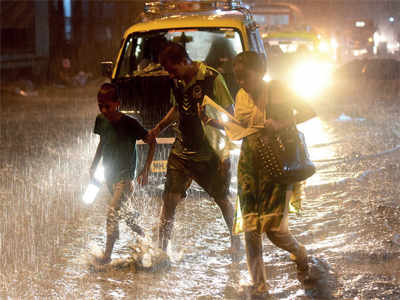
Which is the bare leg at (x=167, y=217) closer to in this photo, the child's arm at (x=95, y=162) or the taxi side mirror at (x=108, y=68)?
the child's arm at (x=95, y=162)


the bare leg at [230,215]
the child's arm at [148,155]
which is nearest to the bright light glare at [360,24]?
Answer: the bare leg at [230,215]

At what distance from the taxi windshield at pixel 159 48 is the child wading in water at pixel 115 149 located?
373cm

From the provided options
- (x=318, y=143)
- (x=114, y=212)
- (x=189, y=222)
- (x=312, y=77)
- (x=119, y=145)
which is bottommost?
(x=318, y=143)

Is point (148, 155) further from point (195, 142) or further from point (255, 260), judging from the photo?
point (255, 260)

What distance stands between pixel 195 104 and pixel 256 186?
955 mm

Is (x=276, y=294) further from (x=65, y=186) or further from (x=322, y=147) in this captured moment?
(x=322, y=147)

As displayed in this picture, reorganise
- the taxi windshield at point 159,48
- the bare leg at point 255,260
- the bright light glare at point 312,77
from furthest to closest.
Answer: the bright light glare at point 312,77 → the taxi windshield at point 159,48 → the bare leg at point 255,260

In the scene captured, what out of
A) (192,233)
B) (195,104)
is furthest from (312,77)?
(195,104)

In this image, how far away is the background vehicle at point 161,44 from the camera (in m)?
8.14

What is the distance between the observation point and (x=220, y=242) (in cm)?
599

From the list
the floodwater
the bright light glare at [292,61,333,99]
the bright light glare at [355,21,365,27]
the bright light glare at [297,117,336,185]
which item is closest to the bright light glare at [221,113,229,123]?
the floodwater

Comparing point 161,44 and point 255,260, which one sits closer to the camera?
point 255,260

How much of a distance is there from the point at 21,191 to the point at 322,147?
5014 millimetres

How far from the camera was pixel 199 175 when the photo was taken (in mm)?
5445
